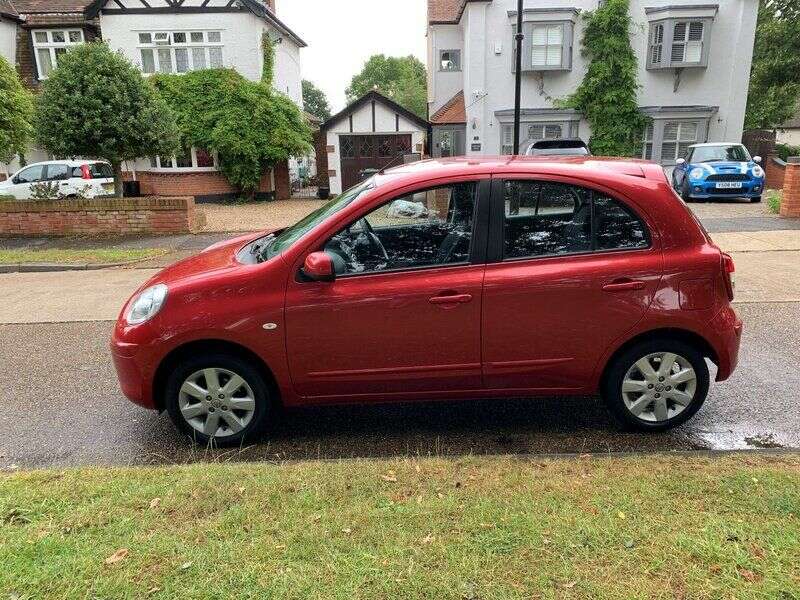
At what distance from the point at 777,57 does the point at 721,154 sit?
19.6m

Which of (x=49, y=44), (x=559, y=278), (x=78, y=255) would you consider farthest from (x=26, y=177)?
(x=559, y=278)

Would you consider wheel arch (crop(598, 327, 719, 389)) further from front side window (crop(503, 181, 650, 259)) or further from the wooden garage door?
the wooden garage door

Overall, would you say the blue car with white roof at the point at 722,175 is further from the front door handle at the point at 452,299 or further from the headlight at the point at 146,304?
the headlight at the point at 146,304

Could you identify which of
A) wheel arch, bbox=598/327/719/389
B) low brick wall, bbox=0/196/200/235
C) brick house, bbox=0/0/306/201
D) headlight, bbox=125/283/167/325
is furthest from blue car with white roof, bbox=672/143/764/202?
headlight, bbox=125/283/167/325

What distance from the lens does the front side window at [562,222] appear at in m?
3.70

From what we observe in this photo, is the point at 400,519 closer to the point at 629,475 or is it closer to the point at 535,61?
the point at 629,475

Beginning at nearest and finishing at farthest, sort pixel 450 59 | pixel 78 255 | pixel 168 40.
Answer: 1. pixel 78 255
2. pixel 168 40
3. pixel 450 59

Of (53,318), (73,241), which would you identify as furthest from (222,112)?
(53,318)

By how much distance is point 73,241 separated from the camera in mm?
12273

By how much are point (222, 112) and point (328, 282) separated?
19688 millimetres

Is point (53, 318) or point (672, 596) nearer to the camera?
point (672, 596)

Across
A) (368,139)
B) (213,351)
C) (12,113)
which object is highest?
(12,113)

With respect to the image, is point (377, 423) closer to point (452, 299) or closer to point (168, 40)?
point (452, 299)

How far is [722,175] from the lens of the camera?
679 inches
